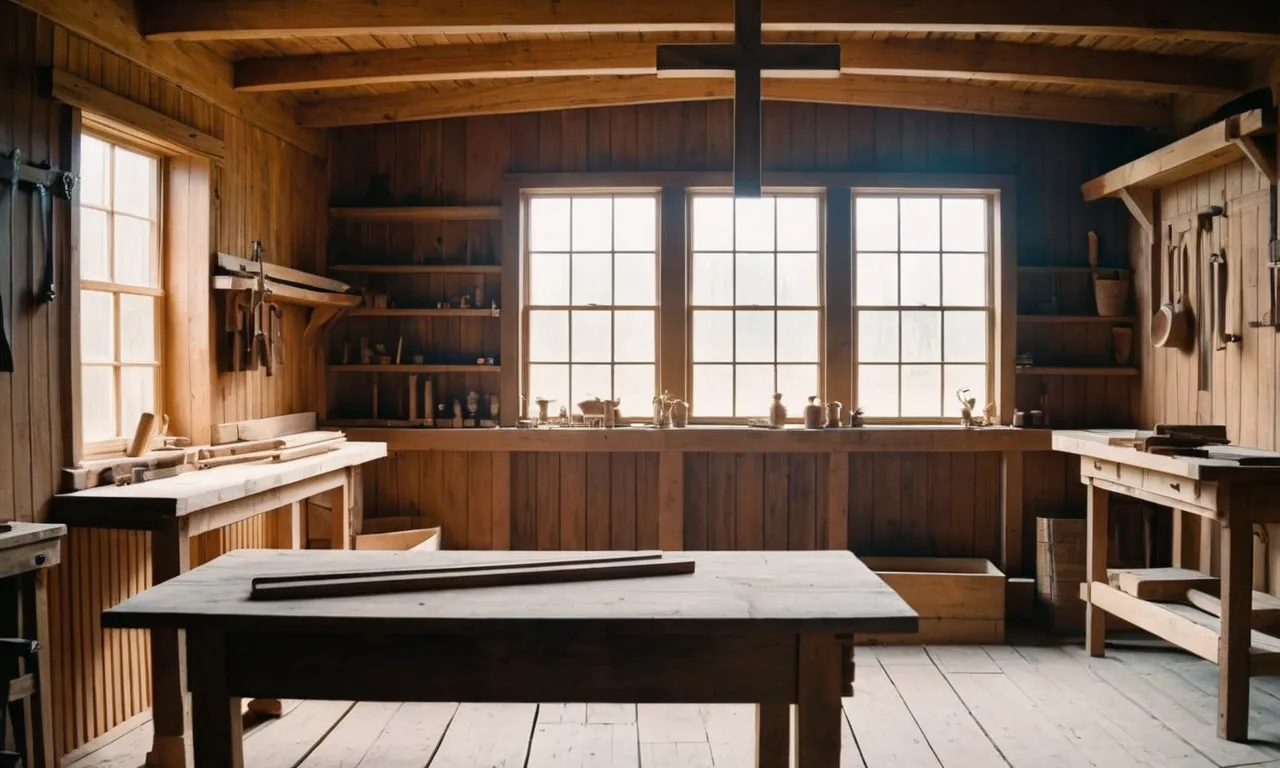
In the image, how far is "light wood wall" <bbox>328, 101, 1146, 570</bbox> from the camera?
5859mm

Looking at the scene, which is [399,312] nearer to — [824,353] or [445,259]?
[445,259]

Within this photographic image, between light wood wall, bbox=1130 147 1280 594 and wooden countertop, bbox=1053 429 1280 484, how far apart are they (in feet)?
1.15

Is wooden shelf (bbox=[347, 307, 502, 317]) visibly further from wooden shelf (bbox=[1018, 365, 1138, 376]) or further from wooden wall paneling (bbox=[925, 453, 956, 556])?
wooden shelf (bbox=[1018, 365, 1138, 376])

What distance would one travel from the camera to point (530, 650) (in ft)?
7.68

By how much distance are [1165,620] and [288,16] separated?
16.9ft

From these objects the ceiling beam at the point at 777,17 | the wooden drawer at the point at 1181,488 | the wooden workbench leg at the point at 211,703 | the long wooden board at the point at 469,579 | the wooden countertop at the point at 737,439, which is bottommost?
the wooden workbench leg at the point at 211,703

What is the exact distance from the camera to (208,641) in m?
2.37

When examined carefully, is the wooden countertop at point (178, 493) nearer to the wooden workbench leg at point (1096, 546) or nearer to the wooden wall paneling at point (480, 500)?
the wooden wall paneling at point (480, 500)

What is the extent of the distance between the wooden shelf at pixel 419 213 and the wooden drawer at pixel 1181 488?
13.4 ft

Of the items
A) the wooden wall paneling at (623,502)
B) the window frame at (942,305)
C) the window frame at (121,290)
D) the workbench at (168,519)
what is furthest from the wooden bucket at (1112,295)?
the window frame at (121,290)

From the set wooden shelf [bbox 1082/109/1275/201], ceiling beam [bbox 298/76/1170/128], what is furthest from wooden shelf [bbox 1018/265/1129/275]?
ceiling beam [bbox 298/76/1170/128]

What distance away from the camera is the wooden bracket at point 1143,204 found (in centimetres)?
539

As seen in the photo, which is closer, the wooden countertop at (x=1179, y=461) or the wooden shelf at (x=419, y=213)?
the wooden countertop at (x=1179, y=461)

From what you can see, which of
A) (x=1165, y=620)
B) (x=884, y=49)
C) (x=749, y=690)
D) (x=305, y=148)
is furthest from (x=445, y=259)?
(x=1165, y=620)
